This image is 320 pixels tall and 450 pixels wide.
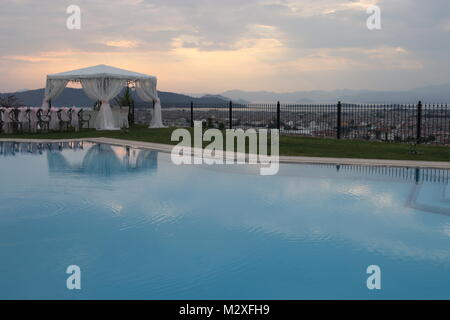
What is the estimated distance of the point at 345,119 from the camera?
56.7ft

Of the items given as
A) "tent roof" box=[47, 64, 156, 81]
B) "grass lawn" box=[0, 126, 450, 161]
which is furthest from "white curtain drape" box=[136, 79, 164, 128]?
"grass lawn" box=[0, 126, 450, 161]

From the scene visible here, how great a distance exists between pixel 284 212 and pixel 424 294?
9.24 ft

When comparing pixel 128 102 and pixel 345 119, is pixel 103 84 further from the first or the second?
pixel 345 119

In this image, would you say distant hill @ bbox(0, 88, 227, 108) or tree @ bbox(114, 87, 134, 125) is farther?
distant hill @ bbox(0, 88, 227, 108)

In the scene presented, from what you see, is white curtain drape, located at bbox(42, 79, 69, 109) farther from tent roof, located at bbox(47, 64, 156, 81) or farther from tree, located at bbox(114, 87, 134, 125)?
tree, located at bbox(114, 87, 134, 125)

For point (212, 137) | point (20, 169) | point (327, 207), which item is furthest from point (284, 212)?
point (212, 137)

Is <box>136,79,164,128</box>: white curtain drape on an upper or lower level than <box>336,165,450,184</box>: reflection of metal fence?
upper

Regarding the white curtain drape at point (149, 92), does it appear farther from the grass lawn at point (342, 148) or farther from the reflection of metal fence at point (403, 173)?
the reflection of metal fence at point (403, 173)

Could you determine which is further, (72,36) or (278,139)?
(72,36)

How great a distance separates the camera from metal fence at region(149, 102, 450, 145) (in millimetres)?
15273

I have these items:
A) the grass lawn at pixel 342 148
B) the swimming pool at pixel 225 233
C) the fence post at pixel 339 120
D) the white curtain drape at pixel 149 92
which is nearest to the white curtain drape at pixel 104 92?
the white curtain drape at pixel 149 92

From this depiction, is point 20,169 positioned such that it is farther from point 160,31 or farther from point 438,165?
point 160,31

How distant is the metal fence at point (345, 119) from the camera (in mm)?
15273

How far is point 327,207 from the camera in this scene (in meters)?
6.80
